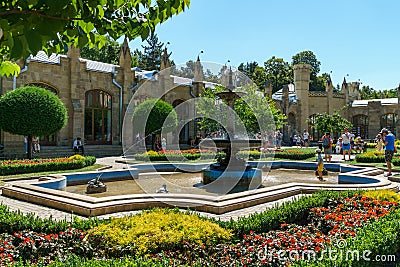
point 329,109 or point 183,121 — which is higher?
point 329,109

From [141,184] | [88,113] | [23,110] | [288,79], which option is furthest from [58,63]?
[288,79]

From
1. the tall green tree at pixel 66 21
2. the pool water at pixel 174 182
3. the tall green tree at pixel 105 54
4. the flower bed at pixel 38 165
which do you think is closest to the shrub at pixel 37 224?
the tall green tree at pixel 66 21

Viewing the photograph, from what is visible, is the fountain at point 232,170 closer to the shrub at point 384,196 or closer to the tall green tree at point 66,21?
the shrub at point 384,196

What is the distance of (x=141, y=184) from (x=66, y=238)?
8.03m

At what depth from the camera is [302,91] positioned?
5044 cm

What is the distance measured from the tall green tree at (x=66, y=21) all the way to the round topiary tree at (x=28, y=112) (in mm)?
15865

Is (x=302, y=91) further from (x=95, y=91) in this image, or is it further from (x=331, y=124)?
(x=95, y=91)

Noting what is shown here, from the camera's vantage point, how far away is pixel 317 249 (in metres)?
4.58

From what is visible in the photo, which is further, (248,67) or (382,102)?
(248,67)

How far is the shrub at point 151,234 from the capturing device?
5031 millimetres

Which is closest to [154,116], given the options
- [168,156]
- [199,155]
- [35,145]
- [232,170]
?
[199,155]

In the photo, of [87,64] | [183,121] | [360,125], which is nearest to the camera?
[87,64]

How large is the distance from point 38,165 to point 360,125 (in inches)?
1811

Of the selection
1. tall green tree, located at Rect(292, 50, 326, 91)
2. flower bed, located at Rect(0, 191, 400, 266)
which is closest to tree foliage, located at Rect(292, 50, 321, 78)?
tall green tree, located at Rect(292, 50, 326, 91)
